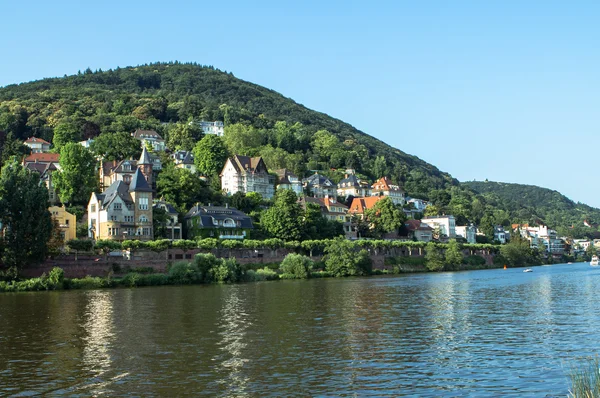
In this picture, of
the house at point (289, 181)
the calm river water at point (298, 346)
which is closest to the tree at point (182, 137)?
the house at point (289, 181)

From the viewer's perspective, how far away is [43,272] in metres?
76.4

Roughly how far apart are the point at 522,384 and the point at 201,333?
18.7 meters

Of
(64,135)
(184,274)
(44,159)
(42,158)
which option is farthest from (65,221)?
(64,135)

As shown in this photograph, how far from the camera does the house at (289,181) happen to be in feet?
501

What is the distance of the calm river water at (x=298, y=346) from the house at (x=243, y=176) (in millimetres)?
83852

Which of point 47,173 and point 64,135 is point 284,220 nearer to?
point 47,173


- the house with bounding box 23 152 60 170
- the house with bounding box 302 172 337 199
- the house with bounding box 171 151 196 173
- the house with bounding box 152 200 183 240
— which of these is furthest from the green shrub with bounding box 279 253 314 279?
the house with bounding box 302 172 337 199

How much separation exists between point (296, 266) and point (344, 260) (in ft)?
31.8

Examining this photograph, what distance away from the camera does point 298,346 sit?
103 ft

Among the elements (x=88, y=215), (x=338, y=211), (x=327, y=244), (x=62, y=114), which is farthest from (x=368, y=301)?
(x=62, y=114)

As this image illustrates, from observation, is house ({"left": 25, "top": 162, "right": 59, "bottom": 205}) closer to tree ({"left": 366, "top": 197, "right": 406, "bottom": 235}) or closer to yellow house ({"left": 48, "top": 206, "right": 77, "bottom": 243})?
yellow house ({"left": 48, "top": 206, "right": 77, "bottom": 243})

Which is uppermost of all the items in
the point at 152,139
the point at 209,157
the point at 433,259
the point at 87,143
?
the point at 152,139

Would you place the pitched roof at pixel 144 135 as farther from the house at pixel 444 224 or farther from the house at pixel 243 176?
the house at pixel 444 224

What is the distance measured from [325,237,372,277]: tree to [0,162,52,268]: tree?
43375 millimetres
